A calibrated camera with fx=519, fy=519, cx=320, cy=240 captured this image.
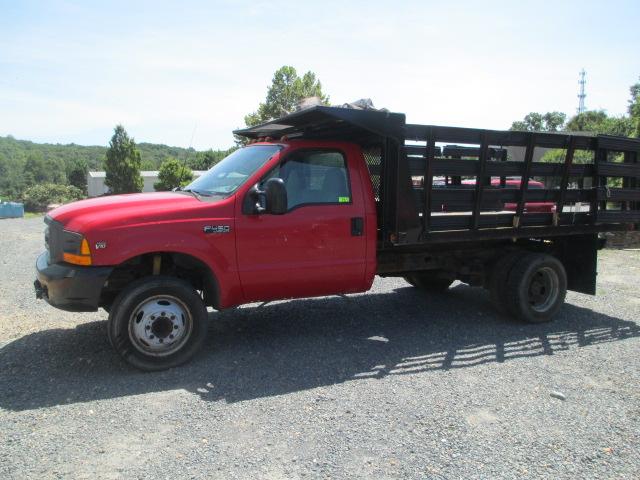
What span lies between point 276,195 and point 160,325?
1.56 meters

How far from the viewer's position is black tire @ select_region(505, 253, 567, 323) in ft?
20.4

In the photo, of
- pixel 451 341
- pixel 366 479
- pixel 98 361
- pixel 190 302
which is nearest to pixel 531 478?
pixel 366 479

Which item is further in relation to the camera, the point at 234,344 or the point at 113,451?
the point at 234,344

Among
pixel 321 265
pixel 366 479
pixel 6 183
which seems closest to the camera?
pixel 366 479

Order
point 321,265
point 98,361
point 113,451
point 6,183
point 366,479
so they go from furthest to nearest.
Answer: point 6,183 → point 321,265 → point 98,361 → point 113,451 → point 366,479

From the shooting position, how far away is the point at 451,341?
18.4ft

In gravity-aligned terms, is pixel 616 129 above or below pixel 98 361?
above

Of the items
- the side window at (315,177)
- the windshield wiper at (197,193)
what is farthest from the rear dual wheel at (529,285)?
the windshield wiper at (197,193)

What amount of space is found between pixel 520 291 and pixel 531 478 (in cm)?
341

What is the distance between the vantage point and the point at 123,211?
14.9 feet

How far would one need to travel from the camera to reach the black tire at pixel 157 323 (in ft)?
14.7

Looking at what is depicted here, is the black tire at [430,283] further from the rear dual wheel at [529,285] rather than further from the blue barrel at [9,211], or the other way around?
the blue barrel at [9,211]

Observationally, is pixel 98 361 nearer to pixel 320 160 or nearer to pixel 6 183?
pixel 320 160

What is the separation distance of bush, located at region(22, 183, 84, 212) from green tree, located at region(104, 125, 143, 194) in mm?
15223
